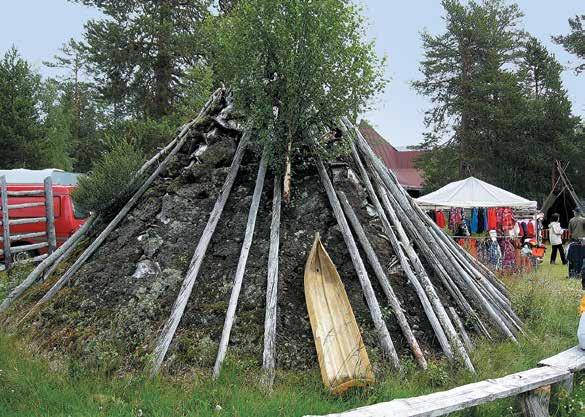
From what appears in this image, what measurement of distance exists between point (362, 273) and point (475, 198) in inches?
406

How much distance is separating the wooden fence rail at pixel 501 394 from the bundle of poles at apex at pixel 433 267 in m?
0.68

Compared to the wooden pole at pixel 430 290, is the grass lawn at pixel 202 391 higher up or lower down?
lower down

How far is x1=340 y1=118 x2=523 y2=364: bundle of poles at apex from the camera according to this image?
15.6ft

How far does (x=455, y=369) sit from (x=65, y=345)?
319 cm

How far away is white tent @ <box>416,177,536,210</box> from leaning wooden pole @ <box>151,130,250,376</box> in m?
8.86

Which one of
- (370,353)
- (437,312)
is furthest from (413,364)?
(437,312)

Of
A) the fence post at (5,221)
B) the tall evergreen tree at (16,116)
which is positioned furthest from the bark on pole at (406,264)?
the tall evergreen tree at (16,116)

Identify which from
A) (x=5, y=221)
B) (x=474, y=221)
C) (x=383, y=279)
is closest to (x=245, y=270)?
(x=383, y=279)

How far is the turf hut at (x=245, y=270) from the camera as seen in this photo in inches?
171

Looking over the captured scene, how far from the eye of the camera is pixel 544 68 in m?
26.5

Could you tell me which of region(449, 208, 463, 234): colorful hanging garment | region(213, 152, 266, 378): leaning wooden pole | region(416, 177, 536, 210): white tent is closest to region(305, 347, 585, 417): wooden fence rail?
region(213, 152, 266, 378): leaning wooden pole

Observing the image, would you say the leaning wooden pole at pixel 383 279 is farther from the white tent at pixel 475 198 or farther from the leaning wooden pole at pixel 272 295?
the white tent at pixel 475 198

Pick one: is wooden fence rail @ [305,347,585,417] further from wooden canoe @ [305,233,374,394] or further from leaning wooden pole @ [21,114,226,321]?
leaning wooden pole @ [21,114,226,321]

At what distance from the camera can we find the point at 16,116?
68.7 feet
